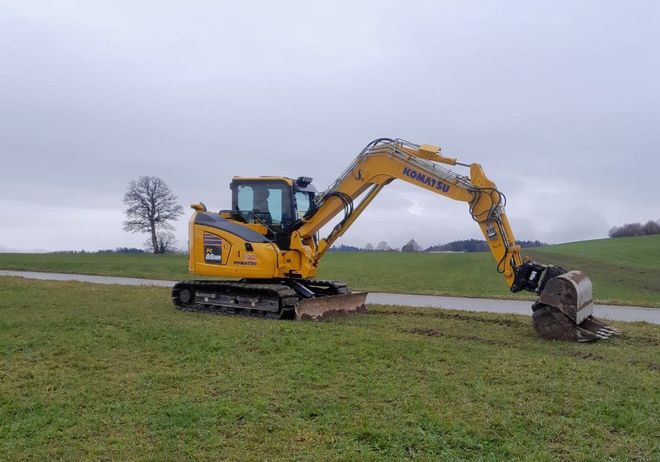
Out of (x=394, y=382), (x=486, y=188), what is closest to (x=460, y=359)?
(x=394, y=382)

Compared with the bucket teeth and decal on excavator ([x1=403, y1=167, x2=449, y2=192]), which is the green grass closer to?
the bucket teeth

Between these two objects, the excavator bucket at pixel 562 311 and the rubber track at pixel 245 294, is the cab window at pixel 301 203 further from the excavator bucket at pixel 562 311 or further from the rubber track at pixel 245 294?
the excavator bucket at pixel 562 311

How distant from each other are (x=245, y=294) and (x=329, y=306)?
201 centimetres

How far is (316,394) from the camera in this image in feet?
21.9

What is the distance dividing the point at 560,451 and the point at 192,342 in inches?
238

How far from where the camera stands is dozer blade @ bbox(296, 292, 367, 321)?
41.4ft

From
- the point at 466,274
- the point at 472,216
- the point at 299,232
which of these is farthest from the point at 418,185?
the point at 466,274

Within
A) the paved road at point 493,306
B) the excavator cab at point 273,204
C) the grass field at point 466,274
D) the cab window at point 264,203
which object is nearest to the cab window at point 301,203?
the excavator cab at point 273,204

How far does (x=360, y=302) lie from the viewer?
14336 mm

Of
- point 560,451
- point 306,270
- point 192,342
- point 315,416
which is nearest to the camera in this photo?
point 560,451

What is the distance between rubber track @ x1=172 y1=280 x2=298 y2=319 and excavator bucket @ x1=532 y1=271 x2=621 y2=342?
204 inches

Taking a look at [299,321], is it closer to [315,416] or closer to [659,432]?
[315,416]

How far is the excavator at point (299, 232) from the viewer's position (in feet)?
37.4

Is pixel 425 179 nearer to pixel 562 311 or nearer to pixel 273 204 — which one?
pixel 562 311
